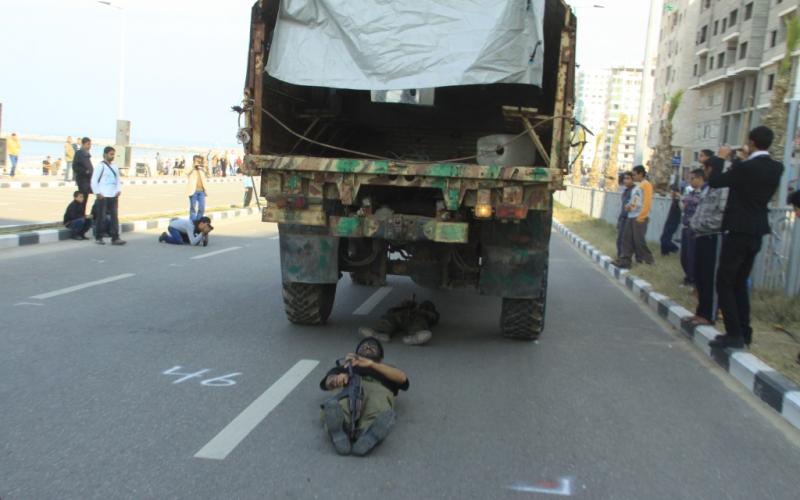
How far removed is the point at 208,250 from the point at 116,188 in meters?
1.90

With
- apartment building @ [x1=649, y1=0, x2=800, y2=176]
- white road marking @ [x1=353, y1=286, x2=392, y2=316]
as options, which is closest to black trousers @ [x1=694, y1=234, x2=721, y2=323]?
white road marking @ [x1=353, y1=286, x2=392, y2=316]

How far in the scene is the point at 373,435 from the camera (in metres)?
4.12

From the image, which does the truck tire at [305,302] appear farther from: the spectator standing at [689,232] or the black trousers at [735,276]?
the spectator standing at [689,232]

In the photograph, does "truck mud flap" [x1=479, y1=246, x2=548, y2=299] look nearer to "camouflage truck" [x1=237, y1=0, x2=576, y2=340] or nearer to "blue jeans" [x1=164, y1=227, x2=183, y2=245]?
"camouflage truck" [x1=237, y1=0, x2=576, y2=340]

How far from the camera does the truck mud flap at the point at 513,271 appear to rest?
6.73 metres

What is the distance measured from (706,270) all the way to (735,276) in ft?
3.49

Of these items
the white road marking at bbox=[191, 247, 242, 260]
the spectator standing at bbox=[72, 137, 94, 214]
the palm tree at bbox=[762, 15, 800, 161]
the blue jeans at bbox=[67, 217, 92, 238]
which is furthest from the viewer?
the spectator standing at bbox=[72, 137, 94, 214]

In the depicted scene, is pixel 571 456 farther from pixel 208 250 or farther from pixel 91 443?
pixel 208 250

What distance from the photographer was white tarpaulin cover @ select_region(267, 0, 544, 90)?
6.46 meters

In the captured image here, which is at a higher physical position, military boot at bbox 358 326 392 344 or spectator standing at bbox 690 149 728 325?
spectator standing at bbox 690 149 728 325

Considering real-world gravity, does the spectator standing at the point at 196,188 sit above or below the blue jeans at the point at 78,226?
above

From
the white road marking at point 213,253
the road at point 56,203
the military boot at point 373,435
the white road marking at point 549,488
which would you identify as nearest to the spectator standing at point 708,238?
the white road marking at point 549,488

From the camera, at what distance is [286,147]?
25.2 feet

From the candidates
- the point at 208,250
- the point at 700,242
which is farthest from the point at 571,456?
the point at 208,250
